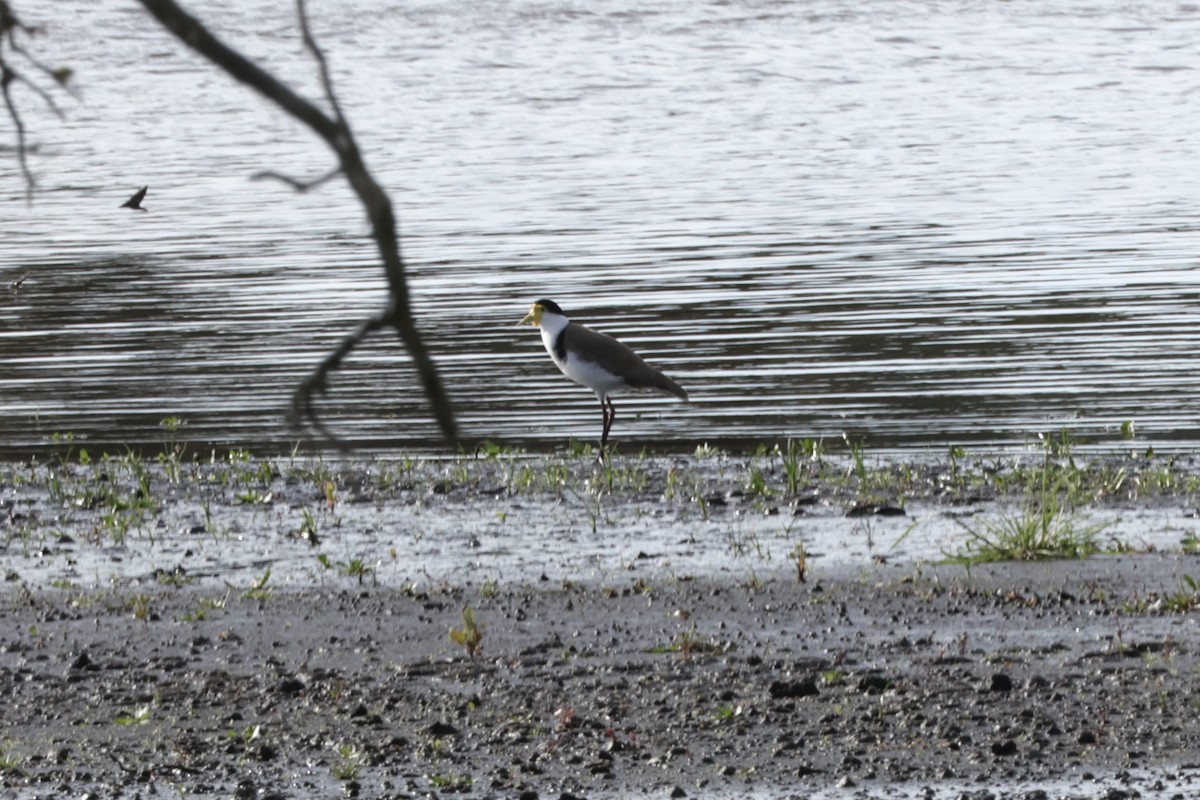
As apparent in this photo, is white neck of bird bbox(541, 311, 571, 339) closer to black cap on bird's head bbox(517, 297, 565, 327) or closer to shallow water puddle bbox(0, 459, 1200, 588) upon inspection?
black cap on bird's head bbox(517, 297, 565, 327)

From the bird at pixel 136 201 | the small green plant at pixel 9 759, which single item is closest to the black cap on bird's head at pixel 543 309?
the small green plant at pixel 9 759

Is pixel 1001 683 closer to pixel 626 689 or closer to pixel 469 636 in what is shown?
pixel 626 689

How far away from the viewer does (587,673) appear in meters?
8.23

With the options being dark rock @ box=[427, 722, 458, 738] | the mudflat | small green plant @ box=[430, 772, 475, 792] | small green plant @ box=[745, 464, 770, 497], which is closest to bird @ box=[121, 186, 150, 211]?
the mudflat

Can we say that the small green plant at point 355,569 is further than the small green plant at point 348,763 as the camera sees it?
Yes

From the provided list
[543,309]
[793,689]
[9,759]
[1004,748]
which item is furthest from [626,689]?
[543,309]

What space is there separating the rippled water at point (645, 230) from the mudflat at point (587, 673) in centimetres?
425

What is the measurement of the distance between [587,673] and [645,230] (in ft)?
62.5

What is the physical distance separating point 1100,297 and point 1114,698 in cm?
1324

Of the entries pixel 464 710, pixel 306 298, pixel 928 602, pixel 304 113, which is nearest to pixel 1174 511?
pixel 928 602

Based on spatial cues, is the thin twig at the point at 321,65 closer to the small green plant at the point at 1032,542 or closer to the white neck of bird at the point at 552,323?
the small green plant at the point at 1032,542

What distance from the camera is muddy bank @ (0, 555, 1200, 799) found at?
703cm

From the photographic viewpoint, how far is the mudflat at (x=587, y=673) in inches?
Result: 278

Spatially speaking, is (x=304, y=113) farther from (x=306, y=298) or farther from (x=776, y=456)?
(x=306, y=298)
